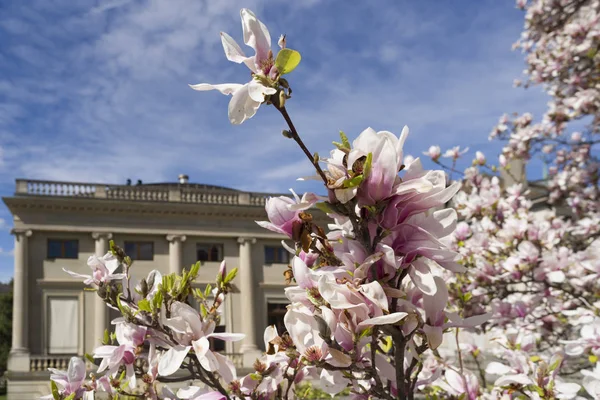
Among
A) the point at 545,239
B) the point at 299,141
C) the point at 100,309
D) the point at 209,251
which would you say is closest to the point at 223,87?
the point at 299,141

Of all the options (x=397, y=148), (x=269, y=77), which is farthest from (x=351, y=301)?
(x=269, y=77)

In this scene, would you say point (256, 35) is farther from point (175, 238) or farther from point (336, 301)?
Answer: point (175, 238)

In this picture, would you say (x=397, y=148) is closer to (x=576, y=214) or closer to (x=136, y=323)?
(x=136, y=323)

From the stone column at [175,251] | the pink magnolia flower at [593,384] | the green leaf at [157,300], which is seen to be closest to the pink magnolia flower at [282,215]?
the green leaf at [157,300]

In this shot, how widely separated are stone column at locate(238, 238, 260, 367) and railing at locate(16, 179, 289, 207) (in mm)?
2017

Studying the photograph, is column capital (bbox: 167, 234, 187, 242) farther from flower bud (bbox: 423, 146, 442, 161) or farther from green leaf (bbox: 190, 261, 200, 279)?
green leaf (bbox: 190, 261, 200, 279)

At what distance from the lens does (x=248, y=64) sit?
1334mm

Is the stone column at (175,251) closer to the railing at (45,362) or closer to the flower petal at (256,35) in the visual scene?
the railing at (45,362)

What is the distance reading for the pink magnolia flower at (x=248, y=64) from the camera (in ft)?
4.16

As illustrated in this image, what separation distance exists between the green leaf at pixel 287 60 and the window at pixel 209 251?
2316 centimetres

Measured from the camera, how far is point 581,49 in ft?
20.4

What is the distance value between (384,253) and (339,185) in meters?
0.18

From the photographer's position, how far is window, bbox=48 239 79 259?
868 inches

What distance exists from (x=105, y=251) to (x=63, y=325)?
3.24m
